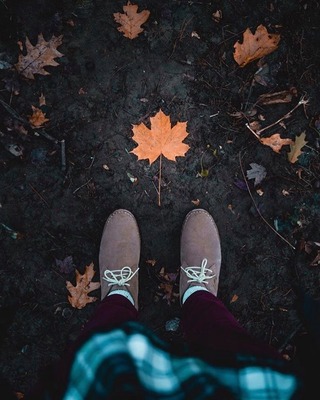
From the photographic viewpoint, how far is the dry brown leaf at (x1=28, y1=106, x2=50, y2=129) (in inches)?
90.4

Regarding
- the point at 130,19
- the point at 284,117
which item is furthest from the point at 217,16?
the point at 284,117

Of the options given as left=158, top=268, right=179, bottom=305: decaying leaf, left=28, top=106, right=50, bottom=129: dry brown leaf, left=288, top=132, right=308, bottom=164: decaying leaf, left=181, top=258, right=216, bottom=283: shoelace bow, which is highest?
left=28, top=106, right=50, bottom=129: dry brown leaf

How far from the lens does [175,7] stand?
2348 mm

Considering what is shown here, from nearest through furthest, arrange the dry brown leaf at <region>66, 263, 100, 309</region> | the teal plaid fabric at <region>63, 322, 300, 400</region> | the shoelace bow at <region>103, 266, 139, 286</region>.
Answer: the teal plaid fabric at <region>63, 322, 300, 400</region> < the shoelace bow at <region>103, 266, 139, 286</region> < the dry brown leaf at <region>66, 263, 100, 309</region>

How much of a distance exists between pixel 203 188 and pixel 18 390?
5.82 ft

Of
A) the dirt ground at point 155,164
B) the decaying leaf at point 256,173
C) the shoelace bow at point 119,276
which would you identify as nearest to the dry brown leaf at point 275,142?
the dirt ground at point 155,164

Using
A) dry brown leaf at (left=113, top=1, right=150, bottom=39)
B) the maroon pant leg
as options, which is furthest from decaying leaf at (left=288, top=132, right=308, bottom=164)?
dry brown leaf at (left=113, top=1, right=150, bottom=39)

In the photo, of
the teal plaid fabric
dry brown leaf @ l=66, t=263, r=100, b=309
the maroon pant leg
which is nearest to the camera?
the teal plaid fabric

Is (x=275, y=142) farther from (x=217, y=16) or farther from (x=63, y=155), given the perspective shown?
(x=63, y=155)

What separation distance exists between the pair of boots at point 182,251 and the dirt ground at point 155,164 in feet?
0.24

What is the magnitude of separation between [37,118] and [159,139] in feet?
2.61

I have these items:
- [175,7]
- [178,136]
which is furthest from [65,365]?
[175,7]

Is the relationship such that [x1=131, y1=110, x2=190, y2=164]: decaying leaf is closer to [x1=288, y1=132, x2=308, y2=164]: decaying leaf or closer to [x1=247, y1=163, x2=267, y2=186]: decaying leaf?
[x1=247, y1=163, x2=267, y2=186]: decaying leaf

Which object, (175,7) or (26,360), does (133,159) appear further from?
(26,360)
